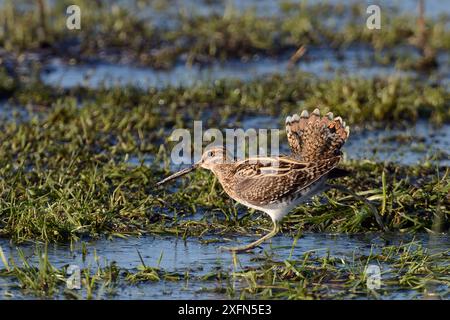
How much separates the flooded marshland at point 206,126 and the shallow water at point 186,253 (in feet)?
0.06

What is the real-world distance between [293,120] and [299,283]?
1.38 metres

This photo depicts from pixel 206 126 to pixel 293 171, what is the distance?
123 inches

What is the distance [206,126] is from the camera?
1012cm

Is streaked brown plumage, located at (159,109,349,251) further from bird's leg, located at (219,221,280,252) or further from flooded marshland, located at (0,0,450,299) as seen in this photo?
flooded marshland, located at (0,0,450,299)

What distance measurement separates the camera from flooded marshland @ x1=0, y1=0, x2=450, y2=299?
662 centimetres

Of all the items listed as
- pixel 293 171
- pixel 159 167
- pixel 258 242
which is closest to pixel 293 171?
pixel 293 171

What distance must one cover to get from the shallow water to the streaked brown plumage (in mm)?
219

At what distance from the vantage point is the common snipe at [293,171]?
7039 millimetres

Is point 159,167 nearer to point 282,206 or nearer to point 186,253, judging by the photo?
point 186,253

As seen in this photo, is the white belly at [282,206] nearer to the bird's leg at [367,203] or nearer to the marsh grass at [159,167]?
the bird's leg at [367,203]

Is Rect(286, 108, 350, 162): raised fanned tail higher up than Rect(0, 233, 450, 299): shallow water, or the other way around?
Rect(286, 108, 350, 162): raised fanned tail

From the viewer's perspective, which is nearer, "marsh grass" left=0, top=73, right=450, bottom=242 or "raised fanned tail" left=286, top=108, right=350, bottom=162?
"raised fanned tail" left=286, top=108, right=350, bottom=162

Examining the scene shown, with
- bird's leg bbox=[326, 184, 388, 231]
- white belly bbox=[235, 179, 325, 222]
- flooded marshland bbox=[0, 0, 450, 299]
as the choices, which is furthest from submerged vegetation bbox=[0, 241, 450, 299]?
bird's leg bbox=[326, 184, 388, 231]

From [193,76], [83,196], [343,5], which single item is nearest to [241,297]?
[83,196]
